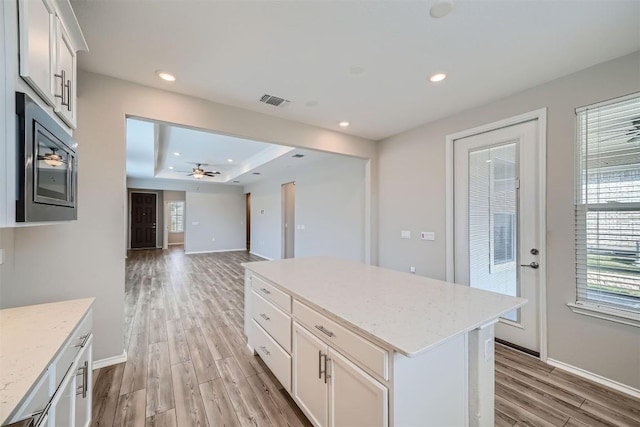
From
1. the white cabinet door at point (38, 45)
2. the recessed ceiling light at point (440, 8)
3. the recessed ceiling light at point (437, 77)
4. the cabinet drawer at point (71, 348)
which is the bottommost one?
the cabinet drawer at point (71, 348)

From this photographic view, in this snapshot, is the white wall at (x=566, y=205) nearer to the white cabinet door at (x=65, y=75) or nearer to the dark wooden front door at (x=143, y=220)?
the white cabinet door at (x=65, y=75)

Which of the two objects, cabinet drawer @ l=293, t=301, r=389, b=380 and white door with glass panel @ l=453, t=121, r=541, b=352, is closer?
cabinet drawer @ l=293, t=301, r=389, b=380

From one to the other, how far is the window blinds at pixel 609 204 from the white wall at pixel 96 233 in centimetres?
393

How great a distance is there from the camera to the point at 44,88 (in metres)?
1.19

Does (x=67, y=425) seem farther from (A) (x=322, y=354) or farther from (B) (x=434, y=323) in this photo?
(B) (x=434, y=323)

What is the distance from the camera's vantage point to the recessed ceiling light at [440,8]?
1.51 m

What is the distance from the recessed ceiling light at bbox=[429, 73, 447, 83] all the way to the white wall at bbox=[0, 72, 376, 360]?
8.63ft

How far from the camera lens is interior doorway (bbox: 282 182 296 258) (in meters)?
7.18

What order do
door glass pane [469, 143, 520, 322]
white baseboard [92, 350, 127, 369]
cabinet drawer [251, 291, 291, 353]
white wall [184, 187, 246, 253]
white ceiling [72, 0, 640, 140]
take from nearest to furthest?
white ceiling [72, 0, 640, 140]
cabinet drawer [251, 291, 291, 353]
white baseboard [92, 350, 127, 369]
door glass pane [469, 143, 520, 322]
white wall [184, 187, 246, 253]

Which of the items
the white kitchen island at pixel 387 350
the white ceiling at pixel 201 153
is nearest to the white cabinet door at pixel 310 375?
the white kitchen island at pixel 387 350

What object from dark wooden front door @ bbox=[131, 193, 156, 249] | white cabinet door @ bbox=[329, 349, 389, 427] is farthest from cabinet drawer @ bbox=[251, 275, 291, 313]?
dark wooden front door @ bbox=[131, 193, 156, 249]

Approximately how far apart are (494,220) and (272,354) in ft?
8.70

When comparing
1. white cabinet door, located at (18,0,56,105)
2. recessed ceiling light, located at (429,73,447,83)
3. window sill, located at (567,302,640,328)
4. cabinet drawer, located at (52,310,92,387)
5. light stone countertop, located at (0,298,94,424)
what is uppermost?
recessed ceiling light, located at (429,73,447,83)

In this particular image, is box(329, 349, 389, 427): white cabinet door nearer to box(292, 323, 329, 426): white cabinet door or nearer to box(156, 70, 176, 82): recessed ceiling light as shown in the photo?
box(292, 323, 329, 426): white cabinet door
